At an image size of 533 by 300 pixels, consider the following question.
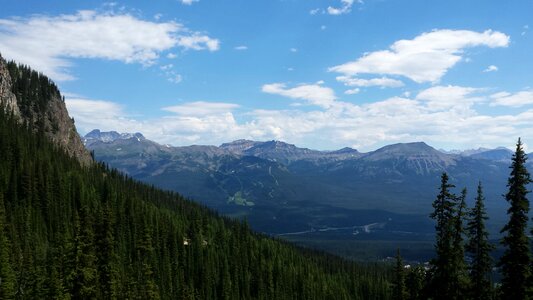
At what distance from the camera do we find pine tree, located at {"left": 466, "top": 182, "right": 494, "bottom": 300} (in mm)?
36656

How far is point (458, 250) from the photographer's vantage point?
1447 inches

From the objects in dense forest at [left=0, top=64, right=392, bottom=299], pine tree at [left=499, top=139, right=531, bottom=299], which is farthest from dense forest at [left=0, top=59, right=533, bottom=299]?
dense forest at [left=0, top=64, right=392, bottom=299]

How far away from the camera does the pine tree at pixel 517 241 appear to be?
35.1 m

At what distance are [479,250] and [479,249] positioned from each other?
0.08m

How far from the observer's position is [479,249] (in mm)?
37219

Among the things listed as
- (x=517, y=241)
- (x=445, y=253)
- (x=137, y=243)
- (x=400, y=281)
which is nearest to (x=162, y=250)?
(x=137, y=243)

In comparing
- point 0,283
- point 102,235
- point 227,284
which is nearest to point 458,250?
point 102,235

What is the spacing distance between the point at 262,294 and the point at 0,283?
355 feet

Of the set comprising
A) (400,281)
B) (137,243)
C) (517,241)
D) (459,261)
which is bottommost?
(137,243)

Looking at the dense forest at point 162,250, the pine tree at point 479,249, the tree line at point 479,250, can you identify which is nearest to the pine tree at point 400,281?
the dense forest at point 162,250

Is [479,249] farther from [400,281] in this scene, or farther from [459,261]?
[400,281]

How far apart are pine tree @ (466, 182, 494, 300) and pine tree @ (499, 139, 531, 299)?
1495 mm

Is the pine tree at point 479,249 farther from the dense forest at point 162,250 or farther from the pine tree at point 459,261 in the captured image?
the pine tree at point 459,261

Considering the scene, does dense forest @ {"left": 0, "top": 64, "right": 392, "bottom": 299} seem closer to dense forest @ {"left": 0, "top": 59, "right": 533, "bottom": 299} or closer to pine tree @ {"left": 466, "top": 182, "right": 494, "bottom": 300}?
dense forest @ {"left": 0, "top": 59, "right": 533, "bottom": 299}
